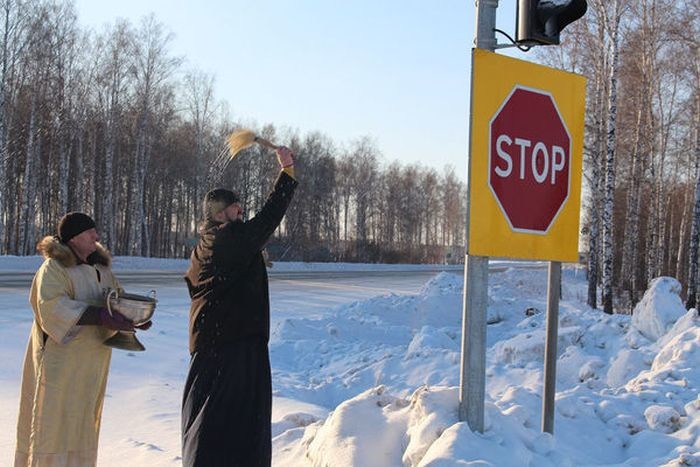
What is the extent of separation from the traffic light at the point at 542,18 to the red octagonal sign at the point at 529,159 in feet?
0.89

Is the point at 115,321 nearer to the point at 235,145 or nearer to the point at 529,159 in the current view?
the point at 235,145

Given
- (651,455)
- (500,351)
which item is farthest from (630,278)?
(651,455)

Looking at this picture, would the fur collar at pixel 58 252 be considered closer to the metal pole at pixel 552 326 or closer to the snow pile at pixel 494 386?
the snow pile at pixel 494 386

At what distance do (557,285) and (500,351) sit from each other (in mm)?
5710

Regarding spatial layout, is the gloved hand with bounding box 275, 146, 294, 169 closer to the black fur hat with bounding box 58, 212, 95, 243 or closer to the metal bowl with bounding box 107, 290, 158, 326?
the metal bowl with bounding box 107, 290, 158, 326

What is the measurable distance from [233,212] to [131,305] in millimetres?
729

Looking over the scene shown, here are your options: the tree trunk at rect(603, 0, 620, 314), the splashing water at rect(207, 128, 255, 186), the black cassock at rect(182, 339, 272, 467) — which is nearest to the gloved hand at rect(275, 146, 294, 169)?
the splashing water at rect(207, 128, 255, 186)

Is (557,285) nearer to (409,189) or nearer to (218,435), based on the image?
(218,435)

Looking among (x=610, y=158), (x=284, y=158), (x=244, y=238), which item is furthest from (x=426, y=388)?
→ (x=610, y=158)

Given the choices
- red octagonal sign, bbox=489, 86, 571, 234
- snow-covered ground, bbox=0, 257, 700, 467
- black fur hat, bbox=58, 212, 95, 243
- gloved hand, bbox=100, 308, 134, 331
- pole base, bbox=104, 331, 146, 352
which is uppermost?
red octagonal sign, bbox=489, 86, 571, 234

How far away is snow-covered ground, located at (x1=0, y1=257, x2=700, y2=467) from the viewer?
12.3 ft

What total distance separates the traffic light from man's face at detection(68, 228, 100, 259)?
248 centimetres

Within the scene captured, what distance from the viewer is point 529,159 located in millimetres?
3270

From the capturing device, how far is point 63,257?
3584mm
